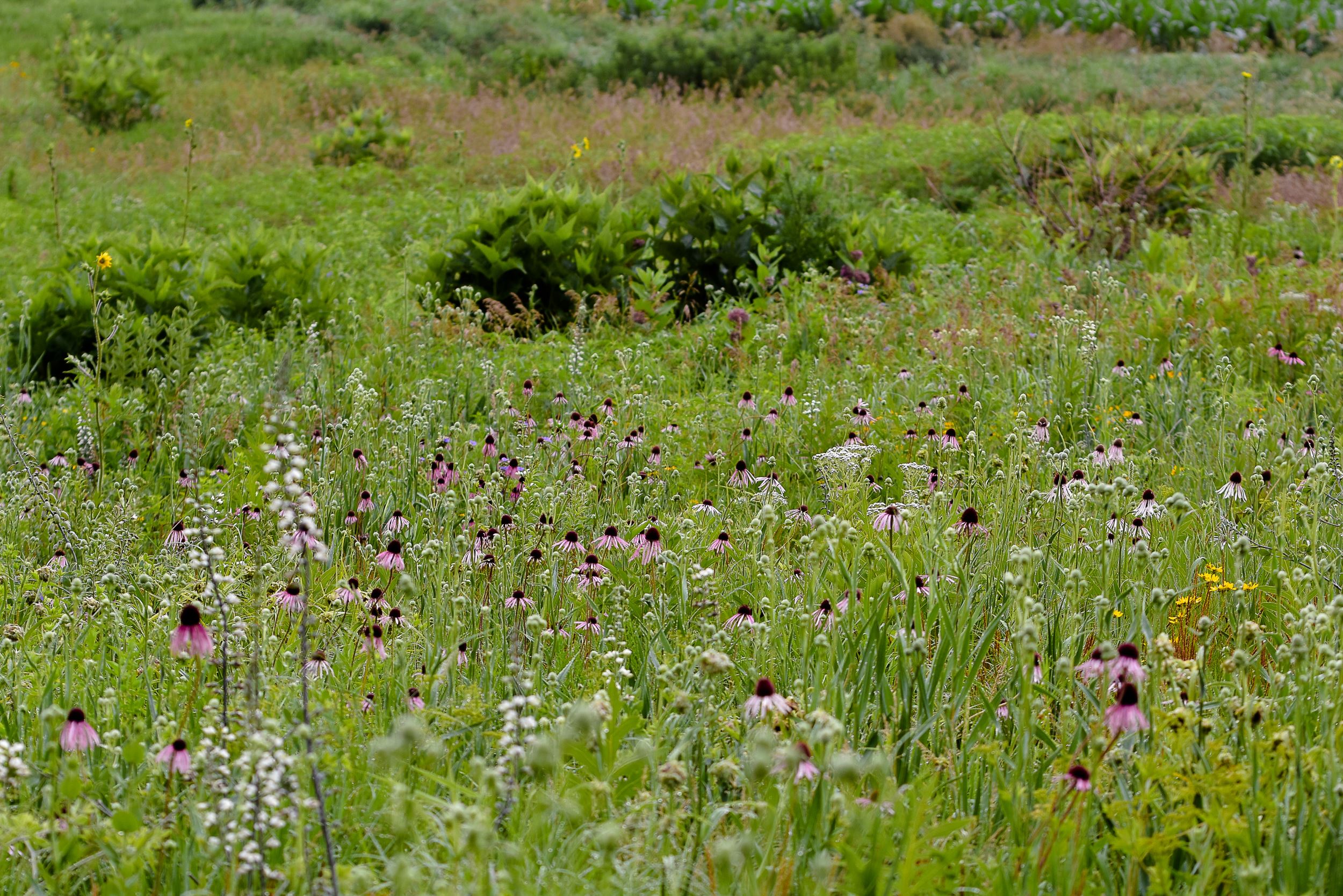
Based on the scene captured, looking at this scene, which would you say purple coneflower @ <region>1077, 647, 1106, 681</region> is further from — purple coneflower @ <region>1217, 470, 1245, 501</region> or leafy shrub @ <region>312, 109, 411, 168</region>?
leafy shrub @ <region>312, 109, 411, 168</region>

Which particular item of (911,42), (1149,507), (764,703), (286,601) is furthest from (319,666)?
(911,42)

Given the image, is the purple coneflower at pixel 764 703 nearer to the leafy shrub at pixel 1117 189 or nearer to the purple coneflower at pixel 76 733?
the purple coneflower at pixel 76 733

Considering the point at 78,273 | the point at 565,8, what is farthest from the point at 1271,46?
the point at 78,273

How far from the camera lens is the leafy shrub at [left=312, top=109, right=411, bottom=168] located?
36.7 feet

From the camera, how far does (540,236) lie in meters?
6.20

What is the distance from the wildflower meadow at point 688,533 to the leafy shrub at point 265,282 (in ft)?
0.09

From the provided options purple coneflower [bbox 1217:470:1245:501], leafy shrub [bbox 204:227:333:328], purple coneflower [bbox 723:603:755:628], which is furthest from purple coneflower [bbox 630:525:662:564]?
leafy shrub [bbox 204:227:333:328]

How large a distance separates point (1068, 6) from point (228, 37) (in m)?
13.9

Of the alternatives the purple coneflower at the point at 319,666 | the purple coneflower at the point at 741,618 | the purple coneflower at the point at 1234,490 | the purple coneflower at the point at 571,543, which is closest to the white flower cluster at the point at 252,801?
the purple coneflower at the point at 319,666

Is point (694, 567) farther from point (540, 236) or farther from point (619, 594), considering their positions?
point (540, 236)

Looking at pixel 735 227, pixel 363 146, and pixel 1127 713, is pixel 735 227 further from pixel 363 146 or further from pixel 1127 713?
pixel 363 146

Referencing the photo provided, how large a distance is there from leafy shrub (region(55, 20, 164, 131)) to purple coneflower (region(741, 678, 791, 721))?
1282cm

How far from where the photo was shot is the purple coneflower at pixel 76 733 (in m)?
1.85

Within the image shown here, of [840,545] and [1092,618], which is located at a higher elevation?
[840,545]
